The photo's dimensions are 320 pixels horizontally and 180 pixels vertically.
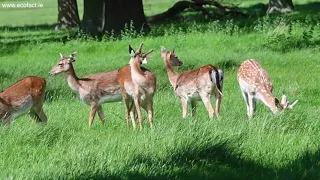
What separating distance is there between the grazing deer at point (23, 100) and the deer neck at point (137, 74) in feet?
4.17

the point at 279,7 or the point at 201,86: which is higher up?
the point at 201,86

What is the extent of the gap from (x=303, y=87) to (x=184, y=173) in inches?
251

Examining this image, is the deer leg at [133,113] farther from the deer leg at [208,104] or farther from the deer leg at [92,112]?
the deer leg at [208,104]

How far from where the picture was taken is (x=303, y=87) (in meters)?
14.1

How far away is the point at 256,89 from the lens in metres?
11.7

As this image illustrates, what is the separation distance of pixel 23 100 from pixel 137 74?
5.14 feet

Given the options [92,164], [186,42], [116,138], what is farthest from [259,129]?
[186,42]

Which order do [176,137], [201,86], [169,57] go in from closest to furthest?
[176,137]
[201,86]
[169,57]

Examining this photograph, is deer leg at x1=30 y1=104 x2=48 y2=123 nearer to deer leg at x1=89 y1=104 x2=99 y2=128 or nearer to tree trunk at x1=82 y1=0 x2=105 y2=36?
deer leg at x1=89 y1=104 x2=99 y2=128

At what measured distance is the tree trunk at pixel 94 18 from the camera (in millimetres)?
26047

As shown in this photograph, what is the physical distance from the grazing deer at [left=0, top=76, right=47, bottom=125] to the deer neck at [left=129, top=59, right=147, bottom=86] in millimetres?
1270

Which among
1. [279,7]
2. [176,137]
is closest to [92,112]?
[176,137]

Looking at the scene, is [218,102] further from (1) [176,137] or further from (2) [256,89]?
(1) [176,137]

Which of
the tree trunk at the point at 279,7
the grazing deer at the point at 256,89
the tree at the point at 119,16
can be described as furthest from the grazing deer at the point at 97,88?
the tree trunk at the point at 279,7
